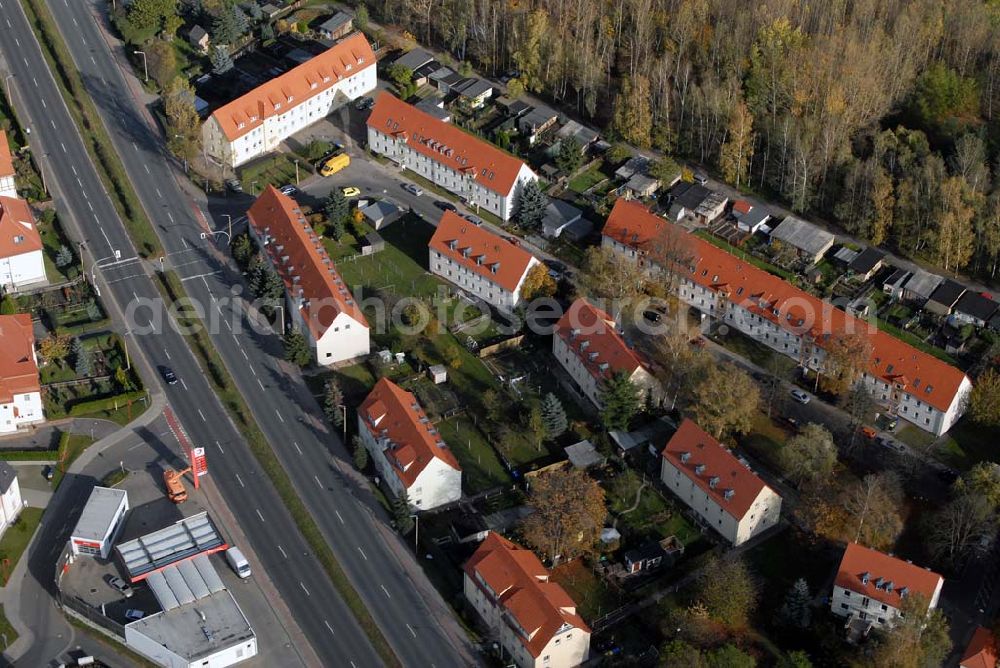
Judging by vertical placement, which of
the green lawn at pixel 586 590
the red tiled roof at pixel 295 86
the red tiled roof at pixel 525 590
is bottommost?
the green lawn at pixel 586 590

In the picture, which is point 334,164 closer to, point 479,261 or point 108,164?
point 108,164

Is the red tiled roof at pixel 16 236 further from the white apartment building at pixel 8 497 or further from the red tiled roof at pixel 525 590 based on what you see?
the red tiled roof at pixel 525 590

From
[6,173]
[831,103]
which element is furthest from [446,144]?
[6,173]

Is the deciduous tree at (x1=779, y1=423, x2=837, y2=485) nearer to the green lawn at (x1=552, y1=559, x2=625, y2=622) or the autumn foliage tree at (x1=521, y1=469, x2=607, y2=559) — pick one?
the autumn foliage tree at (x1=521, y1=469, x2=607, y2=559)

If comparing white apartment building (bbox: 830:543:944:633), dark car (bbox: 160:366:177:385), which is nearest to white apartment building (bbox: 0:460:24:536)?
dark car (bbox: 160:366:177:385)

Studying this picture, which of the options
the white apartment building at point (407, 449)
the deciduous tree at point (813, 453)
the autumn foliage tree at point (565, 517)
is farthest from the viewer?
the deciduous tree at point (813, 453)

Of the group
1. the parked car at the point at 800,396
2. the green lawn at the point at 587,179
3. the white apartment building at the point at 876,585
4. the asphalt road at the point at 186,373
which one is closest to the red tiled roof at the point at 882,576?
the white apartment building at the point at 876,585
